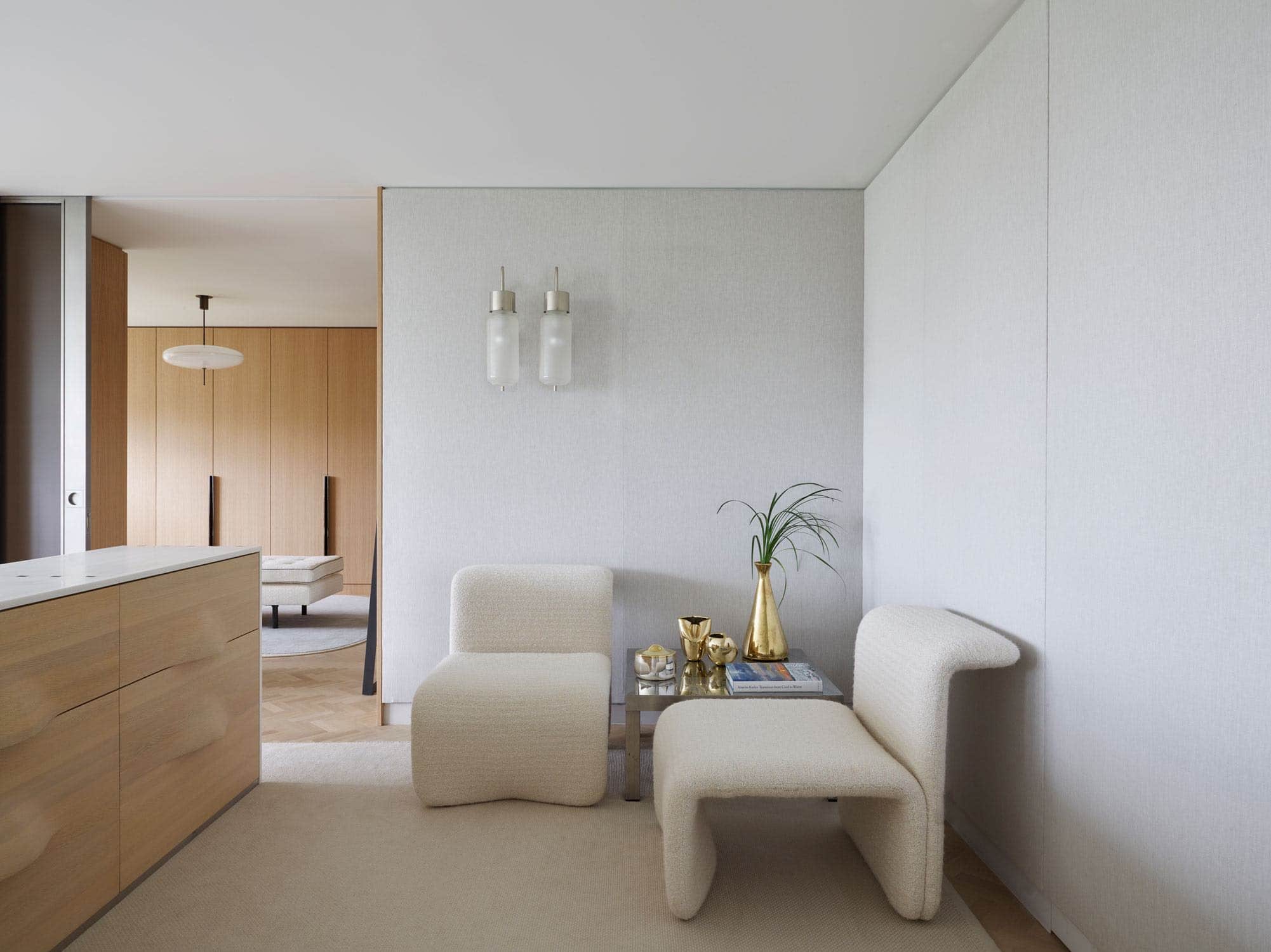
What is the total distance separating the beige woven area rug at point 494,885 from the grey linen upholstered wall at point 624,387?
96cm

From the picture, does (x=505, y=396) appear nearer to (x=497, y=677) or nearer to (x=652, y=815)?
(x=497, y=677)

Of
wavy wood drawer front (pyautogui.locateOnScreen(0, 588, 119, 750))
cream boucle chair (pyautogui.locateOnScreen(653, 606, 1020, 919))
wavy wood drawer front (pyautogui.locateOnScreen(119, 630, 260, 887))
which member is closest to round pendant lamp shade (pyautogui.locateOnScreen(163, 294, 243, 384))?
wavy wood drawer front (pyautogui.locateOnScreen(119, 630, 260, 887))

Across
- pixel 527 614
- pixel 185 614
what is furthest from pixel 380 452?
pixel 185 614

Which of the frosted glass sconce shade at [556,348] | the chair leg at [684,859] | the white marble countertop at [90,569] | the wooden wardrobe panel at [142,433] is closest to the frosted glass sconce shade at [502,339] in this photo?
the frosted glass sconce shade at [556,348]

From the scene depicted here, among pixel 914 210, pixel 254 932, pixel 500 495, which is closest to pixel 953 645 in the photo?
pixel 914 210

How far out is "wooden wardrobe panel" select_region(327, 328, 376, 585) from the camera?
22.9 ft

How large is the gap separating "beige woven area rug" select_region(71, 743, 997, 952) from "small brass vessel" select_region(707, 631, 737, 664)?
51 cm

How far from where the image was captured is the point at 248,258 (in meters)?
4.73

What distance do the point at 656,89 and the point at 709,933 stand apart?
8.21 feet

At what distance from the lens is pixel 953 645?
1.92 metres

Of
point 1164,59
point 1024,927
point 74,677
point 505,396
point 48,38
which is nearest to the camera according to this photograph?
point 1164,59

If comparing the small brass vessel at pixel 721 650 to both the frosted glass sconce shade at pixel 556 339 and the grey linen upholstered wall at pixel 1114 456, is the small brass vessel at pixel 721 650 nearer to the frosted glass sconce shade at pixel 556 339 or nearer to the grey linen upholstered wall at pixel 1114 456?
the grey linen upholstered wall at pixel 1114 456

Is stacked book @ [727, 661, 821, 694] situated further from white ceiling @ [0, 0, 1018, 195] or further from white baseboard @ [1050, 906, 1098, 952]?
white ceiling @ [0, 0, 1018, 195]

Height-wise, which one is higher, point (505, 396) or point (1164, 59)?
point (1164, 59)
